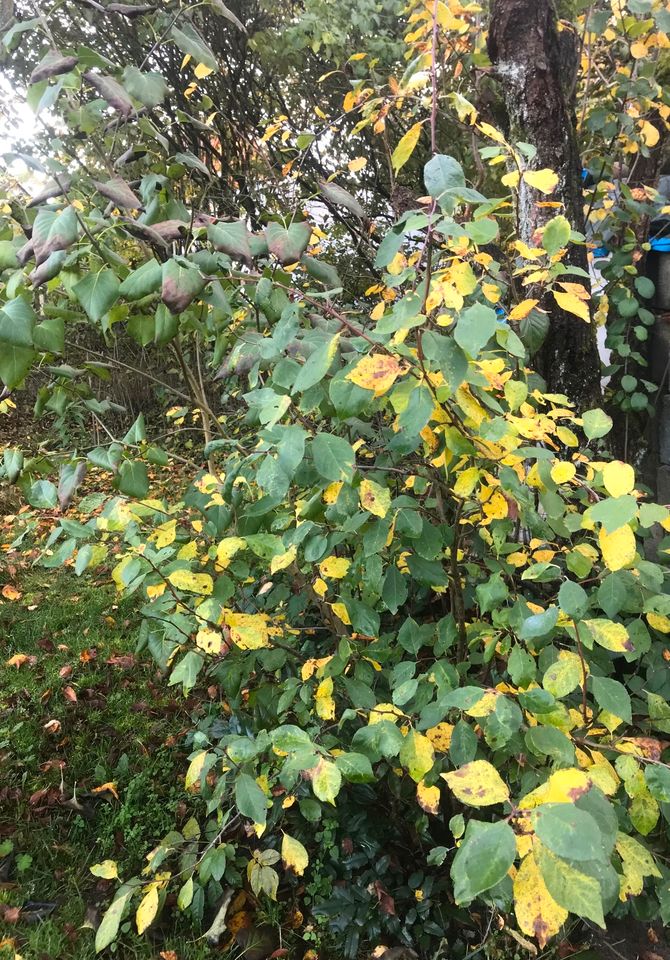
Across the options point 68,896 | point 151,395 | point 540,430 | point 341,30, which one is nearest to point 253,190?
point 341,30

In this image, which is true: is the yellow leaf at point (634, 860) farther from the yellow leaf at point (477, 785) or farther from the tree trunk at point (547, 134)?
the tree trunk at point (547, 134)

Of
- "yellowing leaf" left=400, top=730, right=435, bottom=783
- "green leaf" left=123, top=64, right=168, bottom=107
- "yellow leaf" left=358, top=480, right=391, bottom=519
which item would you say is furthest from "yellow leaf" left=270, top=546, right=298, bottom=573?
"green leaf" left=123, top=64, right=168, bottom=107

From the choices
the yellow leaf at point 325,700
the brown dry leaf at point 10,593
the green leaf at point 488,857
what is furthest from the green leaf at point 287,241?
the brown dry leaf at point 10,593

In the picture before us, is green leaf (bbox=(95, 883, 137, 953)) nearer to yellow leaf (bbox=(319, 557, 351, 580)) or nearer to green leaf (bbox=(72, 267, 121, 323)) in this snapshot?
yellow leaf (bbox=(319, 557, 351, 580))

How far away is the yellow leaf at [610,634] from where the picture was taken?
0.97m

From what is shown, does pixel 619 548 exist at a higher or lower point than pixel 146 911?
higher

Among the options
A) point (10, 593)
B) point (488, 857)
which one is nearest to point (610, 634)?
point (488, 857)

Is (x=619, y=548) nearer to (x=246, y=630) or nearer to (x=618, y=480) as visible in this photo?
(x=618, y=480)

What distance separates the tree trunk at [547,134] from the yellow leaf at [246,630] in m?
1.40

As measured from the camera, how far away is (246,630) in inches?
53.0

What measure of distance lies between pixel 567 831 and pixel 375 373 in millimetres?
643

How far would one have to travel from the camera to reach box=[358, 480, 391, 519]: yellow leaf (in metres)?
1.09

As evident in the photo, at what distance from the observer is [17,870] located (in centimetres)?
212

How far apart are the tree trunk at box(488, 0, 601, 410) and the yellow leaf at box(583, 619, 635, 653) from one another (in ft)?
4.34
